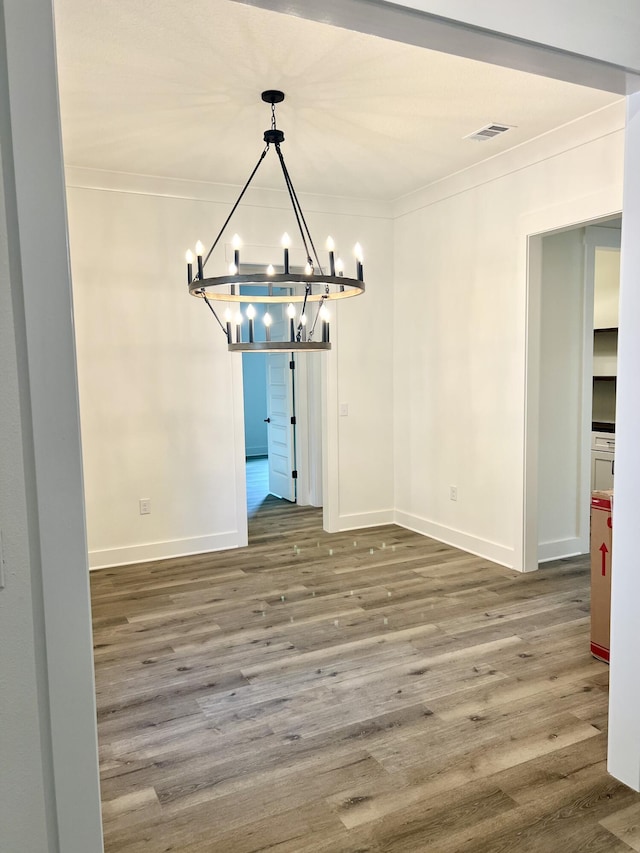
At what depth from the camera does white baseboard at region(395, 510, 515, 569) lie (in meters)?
4.50

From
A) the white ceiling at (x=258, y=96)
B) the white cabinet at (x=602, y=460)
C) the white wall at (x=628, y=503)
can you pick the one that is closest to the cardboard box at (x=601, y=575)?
the white wall at (x=628, y=503)

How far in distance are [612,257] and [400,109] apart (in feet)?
11.4

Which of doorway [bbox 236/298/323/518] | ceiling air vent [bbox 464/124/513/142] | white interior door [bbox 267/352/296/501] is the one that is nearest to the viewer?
ceiling air vent [bbox 464/124/513/142]

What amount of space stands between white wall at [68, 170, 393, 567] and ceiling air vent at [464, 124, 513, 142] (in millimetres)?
1580

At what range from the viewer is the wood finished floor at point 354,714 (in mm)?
1979

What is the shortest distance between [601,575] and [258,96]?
299cm

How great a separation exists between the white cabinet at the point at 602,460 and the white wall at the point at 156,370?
2539mm

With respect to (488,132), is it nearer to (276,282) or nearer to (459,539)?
(276,282)

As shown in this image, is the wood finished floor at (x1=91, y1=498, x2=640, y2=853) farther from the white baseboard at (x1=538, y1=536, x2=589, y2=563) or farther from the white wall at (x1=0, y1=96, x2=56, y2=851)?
the white wall at (x1=0, y1=96, x2=56, y2=851)

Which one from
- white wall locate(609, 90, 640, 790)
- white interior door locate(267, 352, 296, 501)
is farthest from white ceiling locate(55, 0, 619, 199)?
white interior door locate(267, 352, 296, 501)

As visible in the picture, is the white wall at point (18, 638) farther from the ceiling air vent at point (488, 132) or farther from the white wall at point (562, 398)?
the white wall at point (562, 398)

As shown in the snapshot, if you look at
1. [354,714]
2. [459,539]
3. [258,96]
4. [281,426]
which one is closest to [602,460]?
[459,539]

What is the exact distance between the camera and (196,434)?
483cm

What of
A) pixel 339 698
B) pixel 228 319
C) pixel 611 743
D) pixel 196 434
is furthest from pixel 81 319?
pixel 611 743
